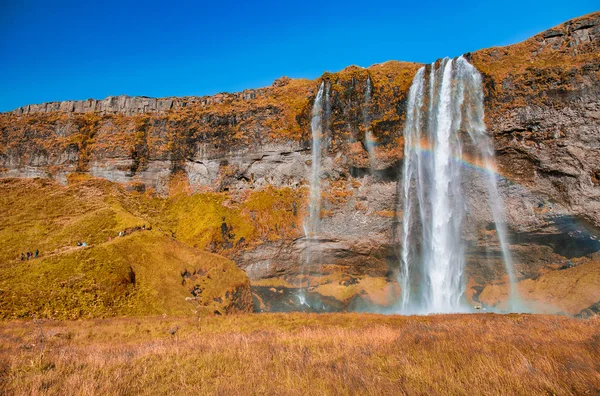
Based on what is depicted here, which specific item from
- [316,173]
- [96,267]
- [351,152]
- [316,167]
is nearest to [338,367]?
[96,267]

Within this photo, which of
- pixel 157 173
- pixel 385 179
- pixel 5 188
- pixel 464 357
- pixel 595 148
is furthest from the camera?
pixel 157 173

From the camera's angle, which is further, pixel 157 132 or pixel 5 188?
pixel 157 132

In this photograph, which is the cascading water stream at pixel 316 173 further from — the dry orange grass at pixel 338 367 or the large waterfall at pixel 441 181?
the dry orange grass at pixel 338 367

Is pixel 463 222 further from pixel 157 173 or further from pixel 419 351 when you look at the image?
pixel 157 173

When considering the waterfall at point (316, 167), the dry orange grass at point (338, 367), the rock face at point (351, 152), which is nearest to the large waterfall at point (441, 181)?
the rock face at point (351, 152)

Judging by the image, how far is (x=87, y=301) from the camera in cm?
2705

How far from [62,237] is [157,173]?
23.4m

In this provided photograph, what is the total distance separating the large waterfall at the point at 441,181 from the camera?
39.5m

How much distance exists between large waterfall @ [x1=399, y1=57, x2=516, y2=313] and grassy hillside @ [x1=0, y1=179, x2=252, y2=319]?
21.1 meters

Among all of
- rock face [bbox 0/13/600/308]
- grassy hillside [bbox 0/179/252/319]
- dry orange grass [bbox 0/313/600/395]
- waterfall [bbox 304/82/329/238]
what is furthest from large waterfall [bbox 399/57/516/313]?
dry orange grass [bbox 0/313/600/395]

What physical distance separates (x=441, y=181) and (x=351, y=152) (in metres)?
12.3

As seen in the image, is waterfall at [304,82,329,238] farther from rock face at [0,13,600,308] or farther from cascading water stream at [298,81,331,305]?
rock face at [0,13,600,308]

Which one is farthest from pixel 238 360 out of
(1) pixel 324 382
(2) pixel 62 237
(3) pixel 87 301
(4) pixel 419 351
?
(2) pixel 62 237

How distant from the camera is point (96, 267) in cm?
3008
